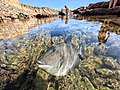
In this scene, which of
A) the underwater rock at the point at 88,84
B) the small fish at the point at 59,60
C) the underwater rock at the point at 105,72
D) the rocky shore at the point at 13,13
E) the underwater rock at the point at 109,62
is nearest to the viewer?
the small fish at the point at 59,60

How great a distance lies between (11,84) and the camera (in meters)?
4.17

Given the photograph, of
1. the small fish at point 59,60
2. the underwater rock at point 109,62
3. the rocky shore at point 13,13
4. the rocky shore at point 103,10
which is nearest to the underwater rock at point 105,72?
the underwater rock at point 109,62

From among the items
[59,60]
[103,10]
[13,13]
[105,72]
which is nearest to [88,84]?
[105,72]

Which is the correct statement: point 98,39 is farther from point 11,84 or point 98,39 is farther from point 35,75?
point 11,84

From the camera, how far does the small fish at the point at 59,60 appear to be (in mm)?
3473

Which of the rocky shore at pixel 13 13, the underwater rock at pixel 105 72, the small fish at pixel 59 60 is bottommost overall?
the rocky shore at pixel 13 13

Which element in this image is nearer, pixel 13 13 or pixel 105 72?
pixel 105 72

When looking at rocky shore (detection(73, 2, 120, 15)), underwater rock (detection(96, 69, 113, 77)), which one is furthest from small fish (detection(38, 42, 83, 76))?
rocky shore (detection(73, 2, 120, 15))

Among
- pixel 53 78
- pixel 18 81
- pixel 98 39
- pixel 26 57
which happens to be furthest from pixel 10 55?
pixel 98 39

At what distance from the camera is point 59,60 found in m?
3.68

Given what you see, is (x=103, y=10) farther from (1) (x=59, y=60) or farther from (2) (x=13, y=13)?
A: (1) (x=59, y=60)

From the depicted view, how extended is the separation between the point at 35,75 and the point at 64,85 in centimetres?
72

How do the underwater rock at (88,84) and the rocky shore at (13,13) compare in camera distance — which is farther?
the rocky shore at (13,13)

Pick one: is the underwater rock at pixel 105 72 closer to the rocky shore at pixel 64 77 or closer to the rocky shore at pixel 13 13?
the rocky shore at pixel 64 77
